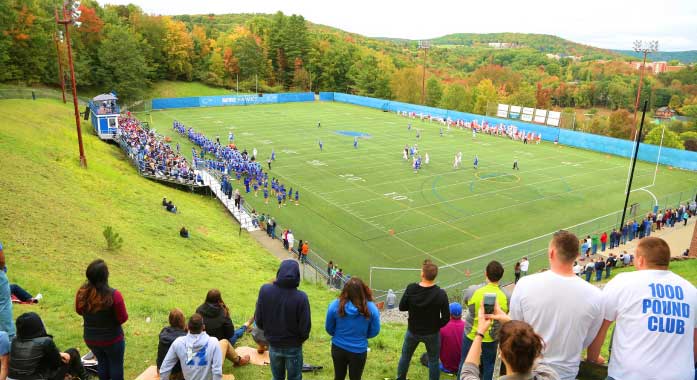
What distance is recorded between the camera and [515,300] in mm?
4539

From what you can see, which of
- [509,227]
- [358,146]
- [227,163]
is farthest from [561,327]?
[358,146]

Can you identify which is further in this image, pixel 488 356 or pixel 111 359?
pixel 111 359

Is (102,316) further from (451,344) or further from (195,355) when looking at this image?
(451,344)

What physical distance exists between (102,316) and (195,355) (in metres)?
1.31

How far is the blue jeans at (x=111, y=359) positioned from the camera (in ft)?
20.3

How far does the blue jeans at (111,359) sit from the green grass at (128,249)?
114 centimetres

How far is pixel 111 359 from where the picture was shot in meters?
6.23

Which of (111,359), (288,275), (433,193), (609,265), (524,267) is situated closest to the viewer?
(288,275)

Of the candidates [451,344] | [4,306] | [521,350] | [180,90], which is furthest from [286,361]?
[180,90]

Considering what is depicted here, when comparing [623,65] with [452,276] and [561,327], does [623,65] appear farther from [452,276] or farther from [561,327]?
[561,327]

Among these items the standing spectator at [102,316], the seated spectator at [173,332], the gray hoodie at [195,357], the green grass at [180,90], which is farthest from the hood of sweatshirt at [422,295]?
the green grass at [180,90]

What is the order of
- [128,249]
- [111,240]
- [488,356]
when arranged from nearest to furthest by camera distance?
[488,356] → [111,240] → [128,249]

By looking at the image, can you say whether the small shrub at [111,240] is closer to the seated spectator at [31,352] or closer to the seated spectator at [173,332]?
the seated spectator at [173,332]

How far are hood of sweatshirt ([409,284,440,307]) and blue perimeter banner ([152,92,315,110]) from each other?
231 feet
